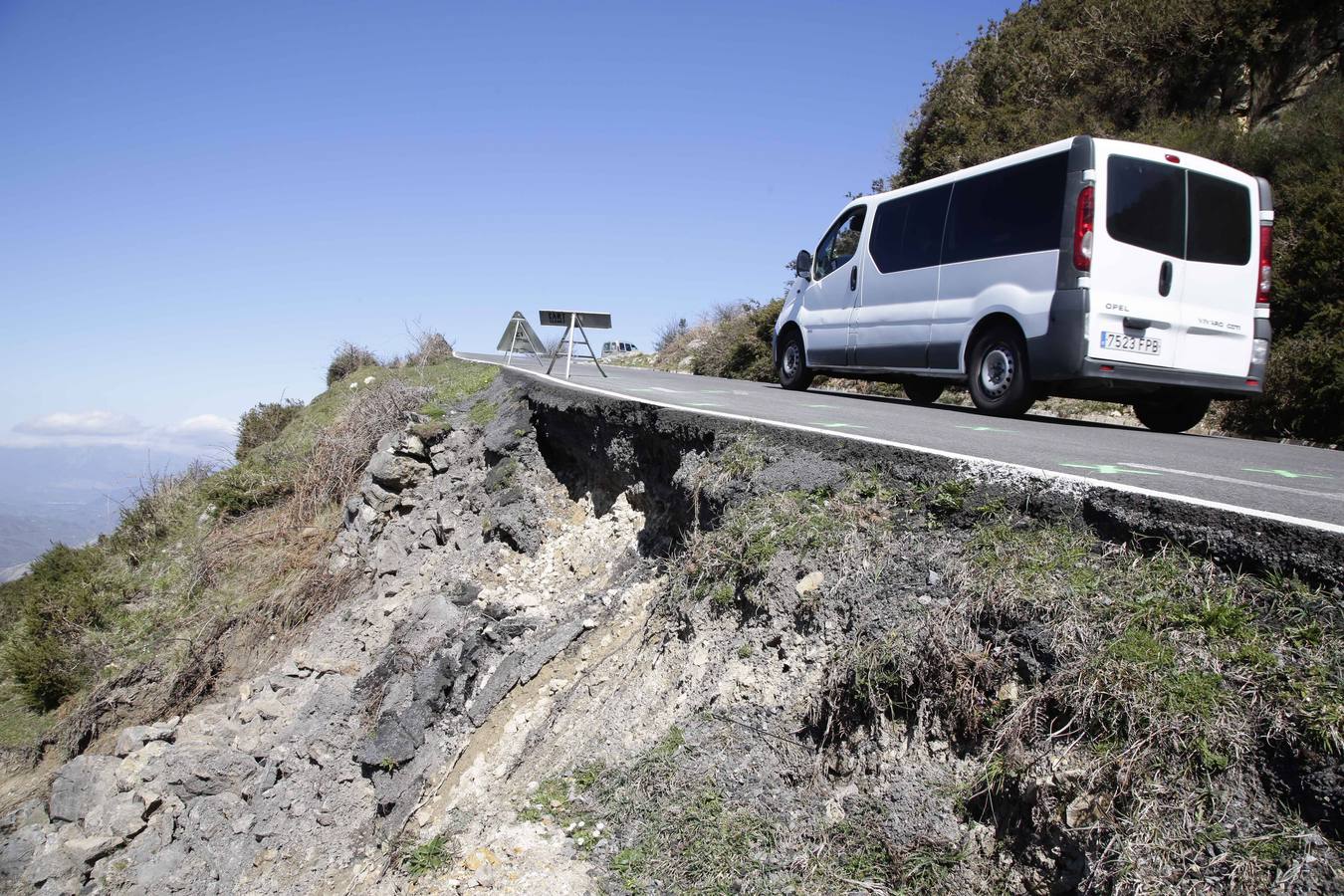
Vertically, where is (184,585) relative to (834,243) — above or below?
below

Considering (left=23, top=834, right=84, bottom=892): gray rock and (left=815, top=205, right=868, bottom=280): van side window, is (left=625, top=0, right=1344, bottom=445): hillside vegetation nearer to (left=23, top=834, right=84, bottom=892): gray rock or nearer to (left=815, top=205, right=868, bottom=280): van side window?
(left=815, top=205, right=868, bottom=280): van side window

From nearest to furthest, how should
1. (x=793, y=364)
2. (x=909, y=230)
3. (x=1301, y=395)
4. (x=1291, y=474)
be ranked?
(x=1291, y=474) → (x=1301, y=395) → (x=909, y=230) → (x=793, y=364)

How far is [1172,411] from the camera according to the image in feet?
27.2

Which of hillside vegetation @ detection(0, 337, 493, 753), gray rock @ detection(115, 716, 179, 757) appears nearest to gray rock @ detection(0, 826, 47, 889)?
gray rock @ detection(115, 716, 179, 757)

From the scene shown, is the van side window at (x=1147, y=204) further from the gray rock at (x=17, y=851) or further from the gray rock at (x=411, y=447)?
the gray rock at (x=17, y=851)

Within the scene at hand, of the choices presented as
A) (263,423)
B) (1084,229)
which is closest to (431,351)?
(263,423)

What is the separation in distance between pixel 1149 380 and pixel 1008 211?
6.59ft

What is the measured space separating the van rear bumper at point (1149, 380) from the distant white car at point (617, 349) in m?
22.7

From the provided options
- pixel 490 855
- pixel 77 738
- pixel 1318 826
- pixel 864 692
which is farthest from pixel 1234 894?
pixel 77 738

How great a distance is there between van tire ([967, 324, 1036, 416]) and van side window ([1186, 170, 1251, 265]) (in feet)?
5.16

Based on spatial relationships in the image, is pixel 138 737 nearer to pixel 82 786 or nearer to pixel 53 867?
pixel 82 786

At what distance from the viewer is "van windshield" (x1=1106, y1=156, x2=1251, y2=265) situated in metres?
7.09

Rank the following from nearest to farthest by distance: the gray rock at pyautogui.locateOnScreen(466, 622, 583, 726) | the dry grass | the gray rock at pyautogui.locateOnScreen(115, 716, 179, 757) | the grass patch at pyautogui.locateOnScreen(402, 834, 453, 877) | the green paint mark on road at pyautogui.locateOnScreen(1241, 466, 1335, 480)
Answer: the grass patch at pyautogui.locateOnScreen(402, 834, 453, 877)
the green paint mark on road at pyautogui.locateOnScreen(1241, 466, 1335, 480)
the gray rock at pyautogui.locateOnScreen(466, 622, 583, 726)
the gray rock at pyautogui.locateOnScreen(115, 716, 179, 757)
the dry grass

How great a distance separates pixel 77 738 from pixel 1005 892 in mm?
10347
